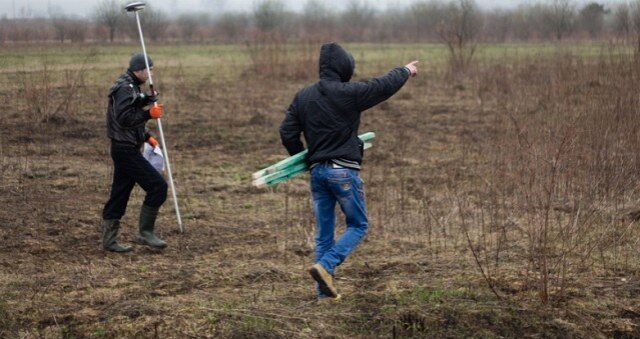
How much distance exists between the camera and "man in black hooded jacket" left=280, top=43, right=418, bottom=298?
19.9 feet

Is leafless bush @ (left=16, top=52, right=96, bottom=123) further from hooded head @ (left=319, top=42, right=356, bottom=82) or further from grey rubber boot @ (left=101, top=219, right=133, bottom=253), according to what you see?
hooded head @ (left=319, top=42, right=356, bottom=82)

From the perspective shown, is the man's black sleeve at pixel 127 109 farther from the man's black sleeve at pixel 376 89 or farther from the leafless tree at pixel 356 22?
the leafless tree at pixel 356 22

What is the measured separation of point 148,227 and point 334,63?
2.78m

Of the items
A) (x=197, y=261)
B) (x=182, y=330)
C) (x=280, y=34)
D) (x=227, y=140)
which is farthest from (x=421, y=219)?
(x=280, y=34)

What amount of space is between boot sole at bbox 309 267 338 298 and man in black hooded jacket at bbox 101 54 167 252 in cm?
226

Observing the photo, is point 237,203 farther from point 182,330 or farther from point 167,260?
point 182,330

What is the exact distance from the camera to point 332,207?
6.33 meters

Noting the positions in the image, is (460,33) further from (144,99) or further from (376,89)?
(376,89)

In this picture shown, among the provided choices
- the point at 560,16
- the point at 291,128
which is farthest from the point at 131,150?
the point at 560,16

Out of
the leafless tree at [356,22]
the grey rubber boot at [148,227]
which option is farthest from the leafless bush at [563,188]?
the leafless tree at [356,22]

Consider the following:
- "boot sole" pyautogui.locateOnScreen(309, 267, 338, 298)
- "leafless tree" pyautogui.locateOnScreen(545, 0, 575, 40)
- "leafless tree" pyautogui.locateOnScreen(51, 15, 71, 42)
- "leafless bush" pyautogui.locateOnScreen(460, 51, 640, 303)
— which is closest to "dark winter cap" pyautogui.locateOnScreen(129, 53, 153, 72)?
"boot sole" pyautogui.locateOnScreen(309, 267, 338, 298)

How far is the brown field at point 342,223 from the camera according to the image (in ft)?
19.4

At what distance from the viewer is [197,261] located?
7.43 metres

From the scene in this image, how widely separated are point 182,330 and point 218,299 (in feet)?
2.26
